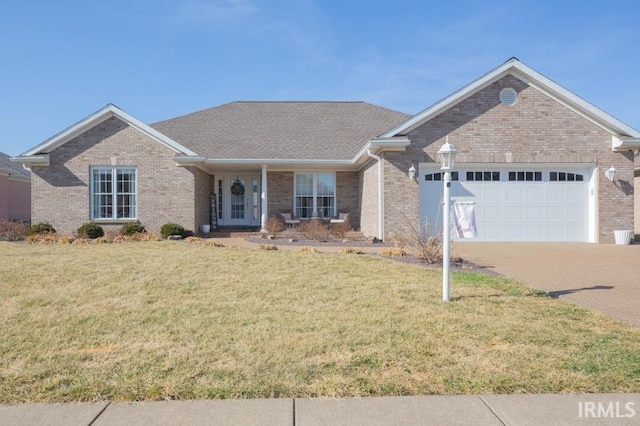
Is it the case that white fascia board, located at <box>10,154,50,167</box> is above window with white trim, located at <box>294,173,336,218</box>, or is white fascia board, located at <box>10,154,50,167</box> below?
above

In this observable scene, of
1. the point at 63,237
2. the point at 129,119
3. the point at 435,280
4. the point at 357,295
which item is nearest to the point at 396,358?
the point at 357,295

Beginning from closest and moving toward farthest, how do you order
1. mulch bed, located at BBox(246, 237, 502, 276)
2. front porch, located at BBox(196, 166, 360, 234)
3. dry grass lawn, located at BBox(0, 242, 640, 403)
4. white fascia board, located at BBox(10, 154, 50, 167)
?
dry grass lawn, located at BBox(0, 242, 640, 403) < mulch bed, located at BBox(246, 237, 502, 276) < white fascia board, located at BBox(10, 154, 50, 167) < front porch, located at BBox(196, 166, 360, 234)

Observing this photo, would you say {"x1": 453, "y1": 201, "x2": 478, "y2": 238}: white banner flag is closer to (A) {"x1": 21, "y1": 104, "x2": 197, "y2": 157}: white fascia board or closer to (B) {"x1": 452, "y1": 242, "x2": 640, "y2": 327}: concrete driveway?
(B) {"x1": 452, "y1": 242, "x2": 640, "y2": 327}: concrete driveway

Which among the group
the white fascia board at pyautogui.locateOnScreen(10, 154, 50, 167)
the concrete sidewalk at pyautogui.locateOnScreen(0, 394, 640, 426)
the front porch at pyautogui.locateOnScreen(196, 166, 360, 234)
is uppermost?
the white fascia board at pyautogui.locateOnScreen(10, 154, 50, 167)

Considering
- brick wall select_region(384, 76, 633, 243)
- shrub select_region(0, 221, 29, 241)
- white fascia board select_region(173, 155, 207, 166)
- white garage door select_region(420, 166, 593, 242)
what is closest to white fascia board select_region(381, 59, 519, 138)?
brick wall select_region(384, 76, 633, 243)

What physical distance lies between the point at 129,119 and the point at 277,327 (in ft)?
47.7

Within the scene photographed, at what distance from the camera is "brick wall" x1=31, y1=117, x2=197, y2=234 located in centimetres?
1739

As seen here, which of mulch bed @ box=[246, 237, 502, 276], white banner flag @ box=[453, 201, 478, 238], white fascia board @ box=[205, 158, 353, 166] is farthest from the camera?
white fascia board @ box=[205, 158, 353, 166]

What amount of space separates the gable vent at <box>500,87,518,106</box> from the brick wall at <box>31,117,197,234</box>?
12.0 metres

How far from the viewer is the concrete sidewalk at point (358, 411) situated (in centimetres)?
332

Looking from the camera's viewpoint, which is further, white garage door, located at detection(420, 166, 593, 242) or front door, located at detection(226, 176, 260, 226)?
front door, located at detection(226, 176, 260, 226)

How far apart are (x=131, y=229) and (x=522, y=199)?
14.6 metres

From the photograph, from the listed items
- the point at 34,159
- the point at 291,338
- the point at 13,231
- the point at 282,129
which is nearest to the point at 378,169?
the point at 282,129

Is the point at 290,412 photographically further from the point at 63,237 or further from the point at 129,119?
the point at 129,119
